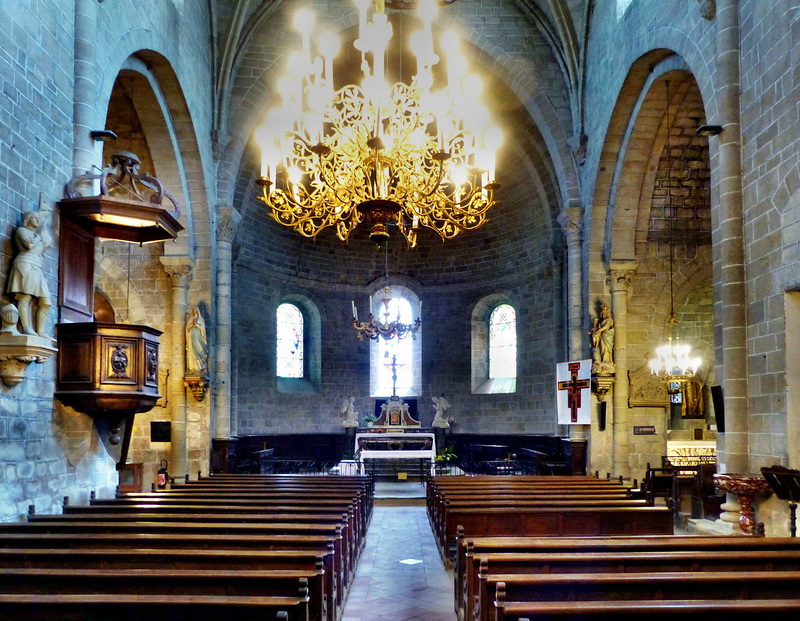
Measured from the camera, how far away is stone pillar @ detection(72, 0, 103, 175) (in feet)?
30.7

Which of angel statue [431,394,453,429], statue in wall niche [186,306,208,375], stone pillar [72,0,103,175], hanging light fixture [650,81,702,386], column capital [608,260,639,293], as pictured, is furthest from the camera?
angel statue [431,394,453,429]

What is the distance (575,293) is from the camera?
1758 centimetres

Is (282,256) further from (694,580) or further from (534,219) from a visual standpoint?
(694,580)

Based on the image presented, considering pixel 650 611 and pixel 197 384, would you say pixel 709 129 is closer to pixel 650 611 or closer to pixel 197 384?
pixel 650 611

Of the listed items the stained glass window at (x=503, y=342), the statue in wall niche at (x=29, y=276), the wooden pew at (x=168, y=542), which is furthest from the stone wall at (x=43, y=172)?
the stained glass window at (x=503, y=342)

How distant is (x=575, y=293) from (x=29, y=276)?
12609 millimetres

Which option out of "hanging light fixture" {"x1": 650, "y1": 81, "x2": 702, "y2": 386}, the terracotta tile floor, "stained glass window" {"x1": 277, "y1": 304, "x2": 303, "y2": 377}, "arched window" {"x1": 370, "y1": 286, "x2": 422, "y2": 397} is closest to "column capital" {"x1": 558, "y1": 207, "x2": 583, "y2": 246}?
"hanging light fixture" {"x1": 650, "y1": 81, "x2": 702, "y2": 386}

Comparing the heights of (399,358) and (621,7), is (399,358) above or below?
below

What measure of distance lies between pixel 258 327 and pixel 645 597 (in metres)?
18.6

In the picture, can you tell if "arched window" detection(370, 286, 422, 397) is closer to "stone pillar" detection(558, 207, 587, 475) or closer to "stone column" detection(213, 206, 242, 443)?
"stone column" detection(213, 206, 242, 443)

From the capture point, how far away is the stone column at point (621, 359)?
1642cm

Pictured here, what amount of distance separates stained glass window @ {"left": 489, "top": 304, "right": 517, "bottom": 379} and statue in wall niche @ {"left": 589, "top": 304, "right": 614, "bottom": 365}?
7.60 m

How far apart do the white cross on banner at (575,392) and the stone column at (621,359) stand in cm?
59

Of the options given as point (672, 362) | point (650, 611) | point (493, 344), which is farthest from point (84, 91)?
point (493, 344)
